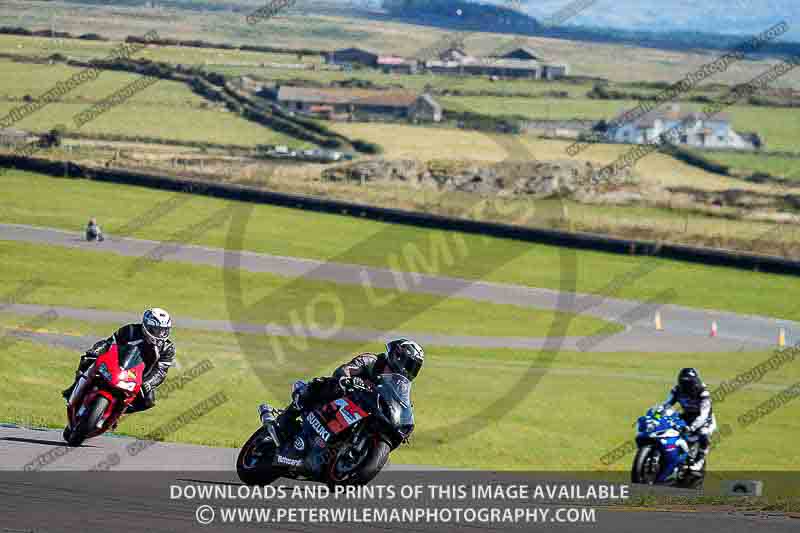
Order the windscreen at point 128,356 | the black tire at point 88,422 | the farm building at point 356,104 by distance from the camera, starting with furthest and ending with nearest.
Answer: the farm building at point 356,104
the windscreen at point 128,356
the black tire at point 88,422

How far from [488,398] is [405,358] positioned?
1712 cm

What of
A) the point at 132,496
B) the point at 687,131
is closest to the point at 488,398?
the point at 132,496

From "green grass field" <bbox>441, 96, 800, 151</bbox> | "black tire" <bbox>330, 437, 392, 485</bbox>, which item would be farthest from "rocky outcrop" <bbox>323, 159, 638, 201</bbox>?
"black tire" <bbox>330, 437, 392, 485</bbox>

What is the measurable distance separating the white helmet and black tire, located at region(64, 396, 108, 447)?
41.0 inches

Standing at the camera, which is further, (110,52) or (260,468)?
(110,52)

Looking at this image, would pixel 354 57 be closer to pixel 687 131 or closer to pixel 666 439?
pixel 687 131

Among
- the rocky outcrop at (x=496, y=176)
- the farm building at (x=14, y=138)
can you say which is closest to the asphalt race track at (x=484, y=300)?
the farm building at (x=14, y=138)

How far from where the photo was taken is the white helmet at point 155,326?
701 inches

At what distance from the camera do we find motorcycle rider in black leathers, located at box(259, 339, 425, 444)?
1435cm

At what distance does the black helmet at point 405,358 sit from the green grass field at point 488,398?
6.78 metres

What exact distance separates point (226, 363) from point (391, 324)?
35.4 feet

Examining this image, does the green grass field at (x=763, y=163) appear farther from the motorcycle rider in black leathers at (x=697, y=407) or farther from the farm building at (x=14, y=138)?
the motorcycle rider in black leathers at (x=697, y=407)

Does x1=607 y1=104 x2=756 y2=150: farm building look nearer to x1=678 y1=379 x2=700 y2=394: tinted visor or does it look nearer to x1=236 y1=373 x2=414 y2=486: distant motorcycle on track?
x1=678 y1=379 x2=700 y2=394: tinted visor

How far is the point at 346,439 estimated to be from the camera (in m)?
14.5
